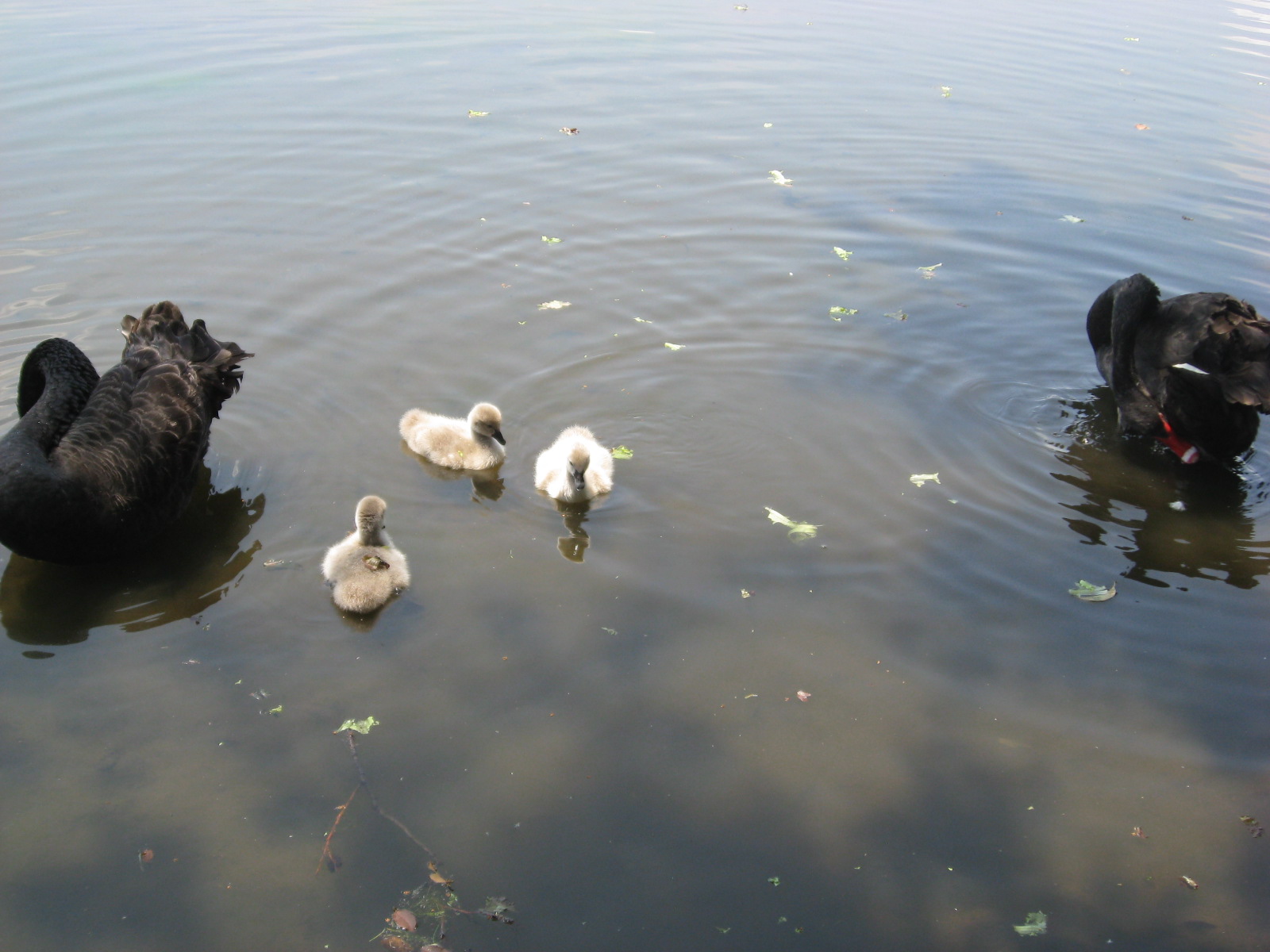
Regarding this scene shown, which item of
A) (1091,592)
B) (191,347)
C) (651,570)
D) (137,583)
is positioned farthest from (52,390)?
(1091,592)

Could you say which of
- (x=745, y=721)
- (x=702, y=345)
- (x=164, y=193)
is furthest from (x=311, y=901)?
(x=164, y=193)

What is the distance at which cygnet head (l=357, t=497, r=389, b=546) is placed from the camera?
5.73 meters

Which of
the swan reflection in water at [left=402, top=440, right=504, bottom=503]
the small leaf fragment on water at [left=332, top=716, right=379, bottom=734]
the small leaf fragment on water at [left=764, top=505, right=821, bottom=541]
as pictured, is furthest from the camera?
the swan reflection in water at [left=402, top=440, right=504, bottom=503]

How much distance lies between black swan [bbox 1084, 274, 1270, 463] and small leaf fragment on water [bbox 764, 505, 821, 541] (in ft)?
9.69

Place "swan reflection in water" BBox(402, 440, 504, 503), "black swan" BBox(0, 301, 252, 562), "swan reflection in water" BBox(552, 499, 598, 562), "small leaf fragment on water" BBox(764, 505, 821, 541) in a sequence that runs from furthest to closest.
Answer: "swan reflection in water" BBox(402, 440, 504, 503) < "small leaf fragment on water" BBox(764, 505, 821, 541) < "swan reflection in water" BBox(552, 499, 598, 562) < "black swan" BBox(0, 301, 252, 562)

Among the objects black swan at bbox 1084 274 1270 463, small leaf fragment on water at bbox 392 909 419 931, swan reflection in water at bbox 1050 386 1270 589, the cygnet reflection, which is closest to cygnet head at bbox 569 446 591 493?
the cygnet reflection

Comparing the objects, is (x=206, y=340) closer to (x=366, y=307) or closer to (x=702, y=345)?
(x=366, y=307)

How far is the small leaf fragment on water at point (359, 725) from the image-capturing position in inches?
190

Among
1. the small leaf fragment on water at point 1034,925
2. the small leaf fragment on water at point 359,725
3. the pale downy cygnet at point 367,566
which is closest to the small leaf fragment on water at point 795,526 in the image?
the pale downy cygnet at point 367,566

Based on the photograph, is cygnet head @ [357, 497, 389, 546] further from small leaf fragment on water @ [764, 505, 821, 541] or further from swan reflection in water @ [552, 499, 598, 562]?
small leaf fragment on water @ [764, 505, 821, 541]

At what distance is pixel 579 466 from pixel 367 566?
57.9 inches

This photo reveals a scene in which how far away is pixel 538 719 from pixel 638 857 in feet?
3.04

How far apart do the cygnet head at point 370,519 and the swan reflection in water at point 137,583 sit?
0.84 m

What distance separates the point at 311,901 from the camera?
4.04 meters
